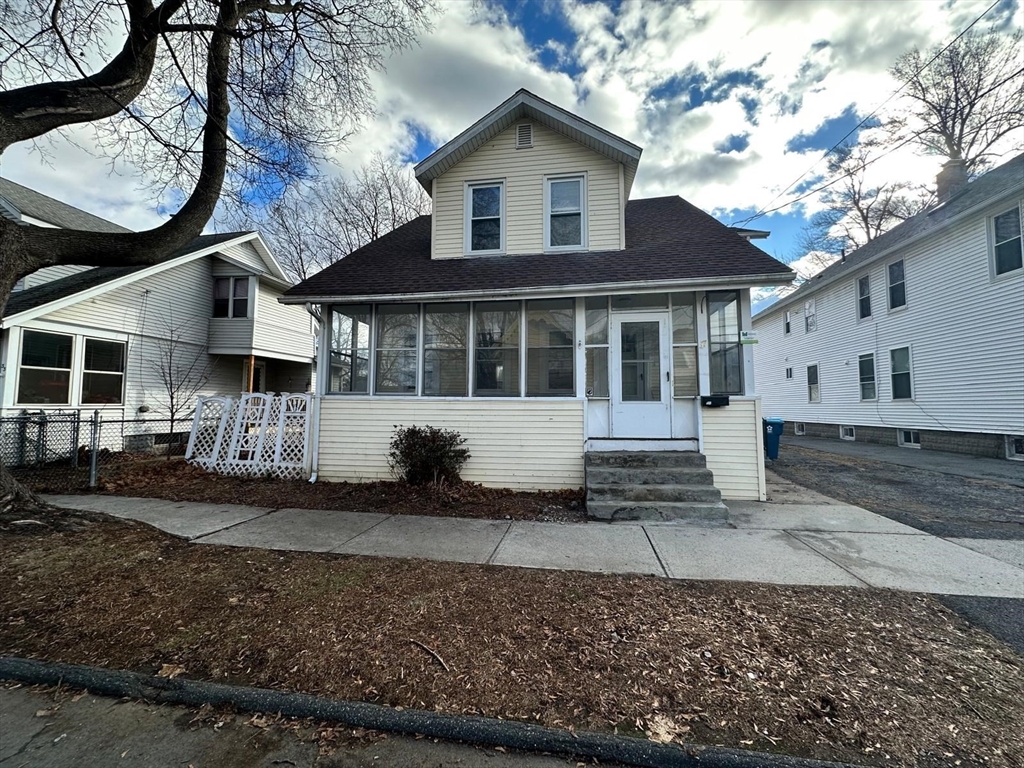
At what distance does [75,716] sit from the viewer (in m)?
2.09

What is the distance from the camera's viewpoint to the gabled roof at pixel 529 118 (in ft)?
23.9

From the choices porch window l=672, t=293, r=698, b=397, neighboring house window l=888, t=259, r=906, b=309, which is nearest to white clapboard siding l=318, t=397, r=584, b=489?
porch window l=672, t=293, r=698, b=397

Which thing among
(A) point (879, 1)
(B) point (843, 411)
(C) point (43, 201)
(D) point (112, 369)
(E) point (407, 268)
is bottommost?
(B) point (843, 411)

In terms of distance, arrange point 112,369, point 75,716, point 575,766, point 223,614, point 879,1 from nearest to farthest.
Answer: point 575,766 < point 75,716 < point 223,614 < point 879,1 < point 112,369

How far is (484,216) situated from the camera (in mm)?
7965

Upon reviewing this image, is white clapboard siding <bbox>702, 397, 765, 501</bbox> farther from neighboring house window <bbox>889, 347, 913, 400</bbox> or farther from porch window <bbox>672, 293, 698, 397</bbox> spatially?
neighboring house window <bbox>889, 347, 913, 400</bbox>

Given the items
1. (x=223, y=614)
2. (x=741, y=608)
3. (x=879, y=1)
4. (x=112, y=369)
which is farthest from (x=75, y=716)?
(x=879, y=1)

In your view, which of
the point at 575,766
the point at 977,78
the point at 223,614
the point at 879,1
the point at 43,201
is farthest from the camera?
the point at 977,78

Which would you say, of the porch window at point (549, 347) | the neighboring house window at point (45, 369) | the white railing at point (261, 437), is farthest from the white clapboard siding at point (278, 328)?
the porch window at point (549, 347)

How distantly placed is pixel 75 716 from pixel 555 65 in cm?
1170

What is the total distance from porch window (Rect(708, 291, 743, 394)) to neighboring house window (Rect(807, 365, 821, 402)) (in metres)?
13.0

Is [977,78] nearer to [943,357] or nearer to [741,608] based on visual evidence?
[943,357]

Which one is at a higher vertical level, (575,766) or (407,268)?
(407,268)

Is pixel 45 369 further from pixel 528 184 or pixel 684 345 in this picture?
pixel 684 345
